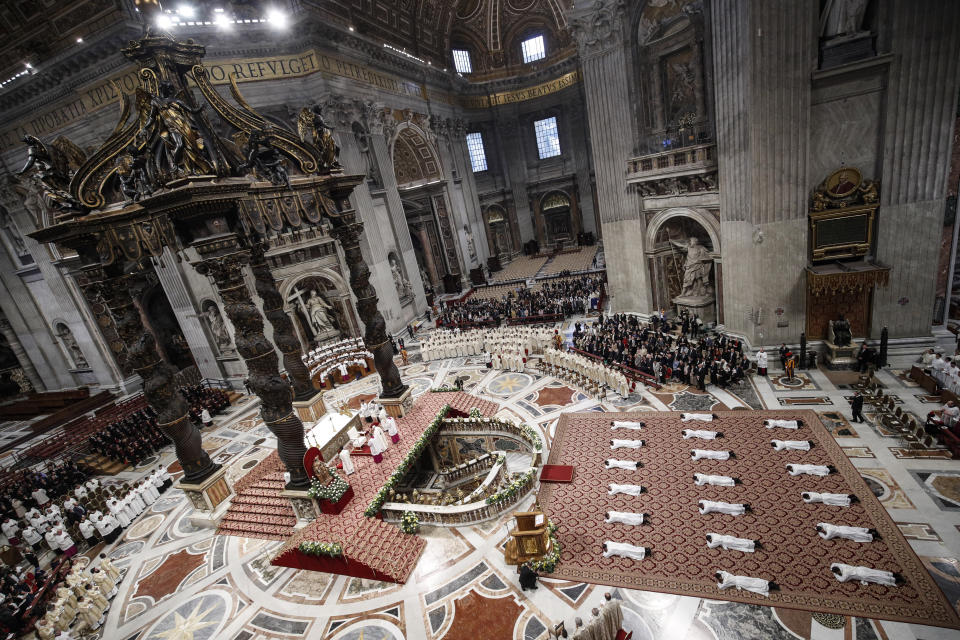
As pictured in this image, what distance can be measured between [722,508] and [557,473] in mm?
3454

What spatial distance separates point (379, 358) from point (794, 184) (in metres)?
12.8

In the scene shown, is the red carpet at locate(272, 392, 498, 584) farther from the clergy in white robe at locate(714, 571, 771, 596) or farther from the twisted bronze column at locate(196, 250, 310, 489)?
the clergy in white robe at locate(714, 571, 771, 596)

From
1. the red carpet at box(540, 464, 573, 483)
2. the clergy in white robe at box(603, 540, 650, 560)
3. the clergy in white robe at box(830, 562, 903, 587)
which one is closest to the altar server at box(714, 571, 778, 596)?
the clergy in white robe at box(830, 562, 903, 587)

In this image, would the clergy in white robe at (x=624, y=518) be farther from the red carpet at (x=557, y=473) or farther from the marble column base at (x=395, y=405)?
the marble column base at (x=395, y=405)

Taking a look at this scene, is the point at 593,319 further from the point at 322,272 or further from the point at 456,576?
the point at 456,576

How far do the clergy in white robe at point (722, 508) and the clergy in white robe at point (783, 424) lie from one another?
Result: 3.06 m

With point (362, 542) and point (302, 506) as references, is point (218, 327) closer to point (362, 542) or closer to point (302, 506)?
point (302, 506)

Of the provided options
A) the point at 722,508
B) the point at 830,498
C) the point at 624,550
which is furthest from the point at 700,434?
the point at 624,550

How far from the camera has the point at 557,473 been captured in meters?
10.4

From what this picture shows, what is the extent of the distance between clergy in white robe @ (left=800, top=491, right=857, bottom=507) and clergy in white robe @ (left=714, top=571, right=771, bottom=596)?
8.11 ft

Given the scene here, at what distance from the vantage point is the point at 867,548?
723cm

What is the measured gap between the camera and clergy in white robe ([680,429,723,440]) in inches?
424

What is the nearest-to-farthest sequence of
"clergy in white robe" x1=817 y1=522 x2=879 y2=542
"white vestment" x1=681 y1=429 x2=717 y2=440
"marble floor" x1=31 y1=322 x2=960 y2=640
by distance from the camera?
"marble floor" x1=31 y1=322 x2=960 y2=640 → "clergy in white robe" x1=817 y1=522 x2=879 y2=542 → "white vestment" x1=681 y1=429 x2=717 y2=440

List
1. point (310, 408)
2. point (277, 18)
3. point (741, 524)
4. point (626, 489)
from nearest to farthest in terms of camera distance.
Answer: point (741, 524) → point (626, 489) → point (310, 408) → point (277, 18)
